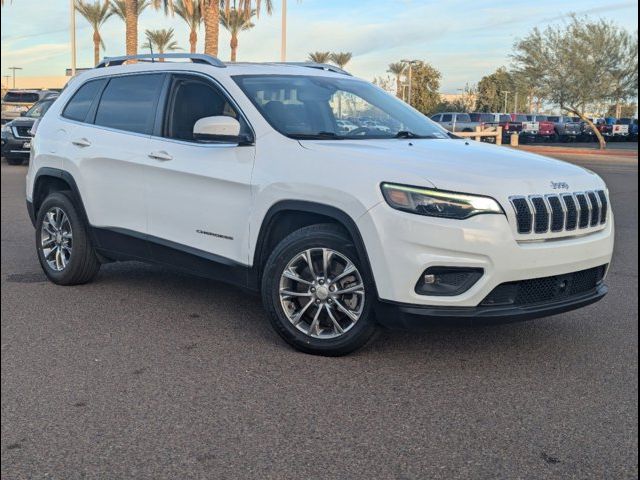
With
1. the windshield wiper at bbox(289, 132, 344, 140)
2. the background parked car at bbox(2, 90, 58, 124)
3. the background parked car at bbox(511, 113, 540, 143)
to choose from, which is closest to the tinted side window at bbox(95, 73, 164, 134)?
the windshield wiper at bbox(289, 132, 344, 140)

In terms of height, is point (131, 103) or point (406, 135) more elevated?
point (131, 103)

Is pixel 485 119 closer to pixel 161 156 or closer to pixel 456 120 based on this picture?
pixel 456 120

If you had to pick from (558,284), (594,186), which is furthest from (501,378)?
(594,186)

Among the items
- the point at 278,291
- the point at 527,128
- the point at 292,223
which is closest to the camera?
the point at 278,291

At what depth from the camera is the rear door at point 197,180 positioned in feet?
16.6

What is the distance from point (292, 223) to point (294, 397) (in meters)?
1.25

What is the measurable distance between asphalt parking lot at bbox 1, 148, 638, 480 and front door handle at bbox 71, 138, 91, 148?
122cm

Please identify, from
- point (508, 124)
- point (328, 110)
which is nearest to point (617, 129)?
point (508, 124)

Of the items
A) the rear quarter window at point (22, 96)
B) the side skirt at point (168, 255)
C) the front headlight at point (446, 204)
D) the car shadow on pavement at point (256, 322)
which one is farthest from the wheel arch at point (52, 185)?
the rear quarter window at point (22, 96)

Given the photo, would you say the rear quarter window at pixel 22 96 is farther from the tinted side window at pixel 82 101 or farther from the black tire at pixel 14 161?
→ the tinted side window at pixel 82 101

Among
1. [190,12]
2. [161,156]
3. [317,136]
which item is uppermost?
[190,12]

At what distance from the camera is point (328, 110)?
5496 millimetres

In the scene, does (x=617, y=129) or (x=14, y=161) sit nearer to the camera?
(x=14, y=161)

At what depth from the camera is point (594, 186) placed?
16.0 feet
